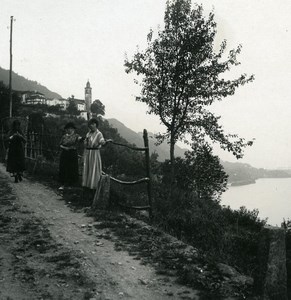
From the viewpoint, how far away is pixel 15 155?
1002 centimetres

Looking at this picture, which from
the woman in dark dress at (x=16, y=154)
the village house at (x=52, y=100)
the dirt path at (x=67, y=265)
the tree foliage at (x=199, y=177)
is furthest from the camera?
the village house at (x=52, y=100)

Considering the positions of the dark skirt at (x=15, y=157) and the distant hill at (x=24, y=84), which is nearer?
the dark skirt at (x=15, y=157)

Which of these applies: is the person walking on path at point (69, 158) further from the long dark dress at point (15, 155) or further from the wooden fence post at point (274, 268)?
the wooden fence post at point (274, 268)

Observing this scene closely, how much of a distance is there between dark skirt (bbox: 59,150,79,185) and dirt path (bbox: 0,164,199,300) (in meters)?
2.84

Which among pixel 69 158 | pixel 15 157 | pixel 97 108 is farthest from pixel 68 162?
pixel 97 108

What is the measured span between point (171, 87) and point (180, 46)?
2.24 m

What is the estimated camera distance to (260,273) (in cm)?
311

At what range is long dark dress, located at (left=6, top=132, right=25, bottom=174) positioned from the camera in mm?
9922

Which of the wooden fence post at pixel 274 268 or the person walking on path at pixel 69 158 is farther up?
the person walking on path at pixel 69 158

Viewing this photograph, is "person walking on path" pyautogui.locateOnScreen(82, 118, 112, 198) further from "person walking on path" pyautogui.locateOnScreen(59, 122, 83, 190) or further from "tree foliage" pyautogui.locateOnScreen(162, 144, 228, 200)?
"tree foliage" pyautogui.locateOnScreen(162, 144, 228, 200)

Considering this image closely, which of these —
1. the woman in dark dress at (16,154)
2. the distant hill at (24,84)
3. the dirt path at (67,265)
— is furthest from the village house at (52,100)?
the dirt path at (67,265)

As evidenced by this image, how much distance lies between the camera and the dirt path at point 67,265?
3.24 meters

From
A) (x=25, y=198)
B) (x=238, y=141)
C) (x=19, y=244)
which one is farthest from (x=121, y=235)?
(x=238, y=141)

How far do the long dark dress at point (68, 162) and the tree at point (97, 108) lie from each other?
8951 cm
